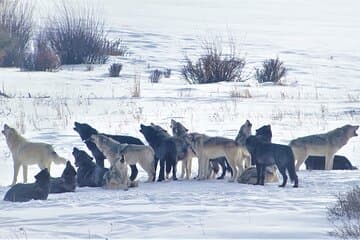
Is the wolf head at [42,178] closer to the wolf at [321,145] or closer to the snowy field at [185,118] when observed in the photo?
the snowy field at [185,118]

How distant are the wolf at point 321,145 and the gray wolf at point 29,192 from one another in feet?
14.2

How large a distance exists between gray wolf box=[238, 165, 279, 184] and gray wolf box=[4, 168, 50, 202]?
2959mm

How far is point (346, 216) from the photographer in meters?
9.66

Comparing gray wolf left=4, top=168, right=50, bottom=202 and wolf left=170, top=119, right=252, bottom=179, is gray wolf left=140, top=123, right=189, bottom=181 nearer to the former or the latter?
wolf left=170, top=119, right=252, bottom=179

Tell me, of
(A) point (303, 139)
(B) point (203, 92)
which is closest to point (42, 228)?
(A) point (303, 139)

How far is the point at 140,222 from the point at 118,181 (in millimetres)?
3364

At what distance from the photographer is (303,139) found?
14680 mm

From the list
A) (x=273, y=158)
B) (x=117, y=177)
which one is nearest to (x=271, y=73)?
(x=273, y=158)

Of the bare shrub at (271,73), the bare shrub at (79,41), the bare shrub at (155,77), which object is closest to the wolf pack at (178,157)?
the bare shrub at (155,77)

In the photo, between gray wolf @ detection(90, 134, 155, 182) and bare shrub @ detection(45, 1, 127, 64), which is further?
bare shrub @ detection(45, 1, 127, 64)

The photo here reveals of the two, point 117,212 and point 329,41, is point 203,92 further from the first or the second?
point 329,41

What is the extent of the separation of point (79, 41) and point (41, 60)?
375cm

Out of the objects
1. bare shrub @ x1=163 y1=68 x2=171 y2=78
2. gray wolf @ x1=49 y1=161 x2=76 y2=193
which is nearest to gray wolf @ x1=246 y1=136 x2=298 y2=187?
gray wolf @ x1=49 y1=161 x2=76 y2=193

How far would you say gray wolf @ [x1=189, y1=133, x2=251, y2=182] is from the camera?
45.0 feet
